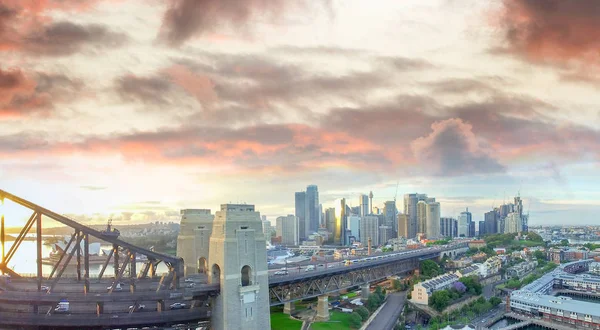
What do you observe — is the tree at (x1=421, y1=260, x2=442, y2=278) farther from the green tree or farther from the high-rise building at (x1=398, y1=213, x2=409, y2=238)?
the high-rise building at (x1=398, y1=213, x2=409, y2=238)

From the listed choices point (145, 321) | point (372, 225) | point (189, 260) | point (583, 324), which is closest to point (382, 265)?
point (583, 324)

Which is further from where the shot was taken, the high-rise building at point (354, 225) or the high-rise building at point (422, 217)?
the high-rise building at point (354, 225)

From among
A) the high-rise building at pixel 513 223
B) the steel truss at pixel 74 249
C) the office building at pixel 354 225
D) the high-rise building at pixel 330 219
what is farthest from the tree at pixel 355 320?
the high-rise building at pixel 513 223

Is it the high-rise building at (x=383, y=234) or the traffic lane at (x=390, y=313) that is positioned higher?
the traffic lane at (x=390, y=313)

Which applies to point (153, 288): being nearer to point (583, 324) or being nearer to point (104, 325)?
point (104, 325)

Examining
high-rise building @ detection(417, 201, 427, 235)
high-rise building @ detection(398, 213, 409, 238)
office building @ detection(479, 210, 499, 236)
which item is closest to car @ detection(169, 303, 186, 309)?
high-rise building @ detection(398, 213, 409, 238)

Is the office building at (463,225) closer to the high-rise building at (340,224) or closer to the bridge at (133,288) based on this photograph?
the high-rise building at (340,224)

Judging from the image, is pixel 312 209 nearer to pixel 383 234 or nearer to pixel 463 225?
pixel 383 234
